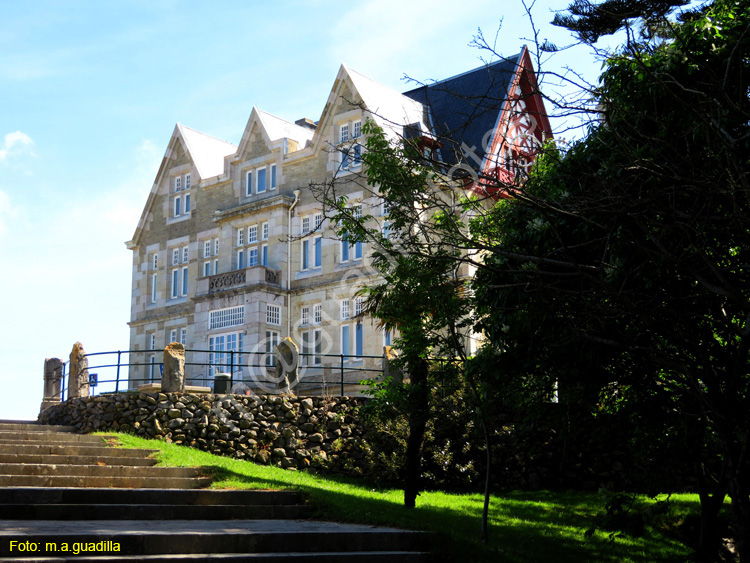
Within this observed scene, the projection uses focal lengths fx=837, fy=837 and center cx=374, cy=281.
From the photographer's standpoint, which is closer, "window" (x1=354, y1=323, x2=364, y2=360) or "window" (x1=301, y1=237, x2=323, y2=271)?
"window" (x1=354, y1=323, x2=364, y2=360)

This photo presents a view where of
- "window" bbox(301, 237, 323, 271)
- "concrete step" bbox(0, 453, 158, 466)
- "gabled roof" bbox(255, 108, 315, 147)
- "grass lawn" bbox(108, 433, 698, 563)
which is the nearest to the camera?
"grass lawn" bbox(108, 433, 698, 563)

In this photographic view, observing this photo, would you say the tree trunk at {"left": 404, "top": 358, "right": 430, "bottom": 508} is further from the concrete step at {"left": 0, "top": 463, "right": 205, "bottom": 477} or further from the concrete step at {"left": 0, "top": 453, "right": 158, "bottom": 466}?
the concrete step at {"left": 0, "top": 453, "right": 158, "bottom": 466}

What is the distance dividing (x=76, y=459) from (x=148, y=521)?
16.7 feet

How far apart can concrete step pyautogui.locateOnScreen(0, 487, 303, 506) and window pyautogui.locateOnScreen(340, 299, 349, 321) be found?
56.9ft

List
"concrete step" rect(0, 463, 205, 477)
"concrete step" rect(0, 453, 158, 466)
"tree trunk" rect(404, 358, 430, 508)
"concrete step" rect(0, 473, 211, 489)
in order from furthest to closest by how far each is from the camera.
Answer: "tree trunk" rect(404, 358, 430, 508), "concrete step" rect(0, 453, 158, 466), "concrete step" rect(0, 463, 205, 477), "concrete step" rect(0, 473, 211, 489)

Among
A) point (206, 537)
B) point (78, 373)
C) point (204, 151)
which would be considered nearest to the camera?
point (206, 537)

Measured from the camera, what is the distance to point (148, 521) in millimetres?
11305

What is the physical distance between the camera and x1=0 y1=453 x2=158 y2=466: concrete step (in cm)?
1517

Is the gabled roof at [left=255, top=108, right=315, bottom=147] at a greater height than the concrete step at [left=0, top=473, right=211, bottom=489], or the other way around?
the gabled roof at [left=255, top=108, right=315, bottom=147]

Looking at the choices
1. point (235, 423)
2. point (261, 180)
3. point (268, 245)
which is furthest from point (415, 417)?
point (261, 180)

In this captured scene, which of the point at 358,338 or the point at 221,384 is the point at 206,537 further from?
the point at 358,338

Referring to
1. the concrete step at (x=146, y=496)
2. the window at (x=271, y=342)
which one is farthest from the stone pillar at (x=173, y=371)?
the window at (x=271, y=342)

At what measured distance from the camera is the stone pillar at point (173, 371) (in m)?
21.2

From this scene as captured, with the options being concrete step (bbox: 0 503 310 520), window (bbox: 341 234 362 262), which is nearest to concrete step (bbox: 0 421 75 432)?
concrete step (bbox: 0 503 310 520)
